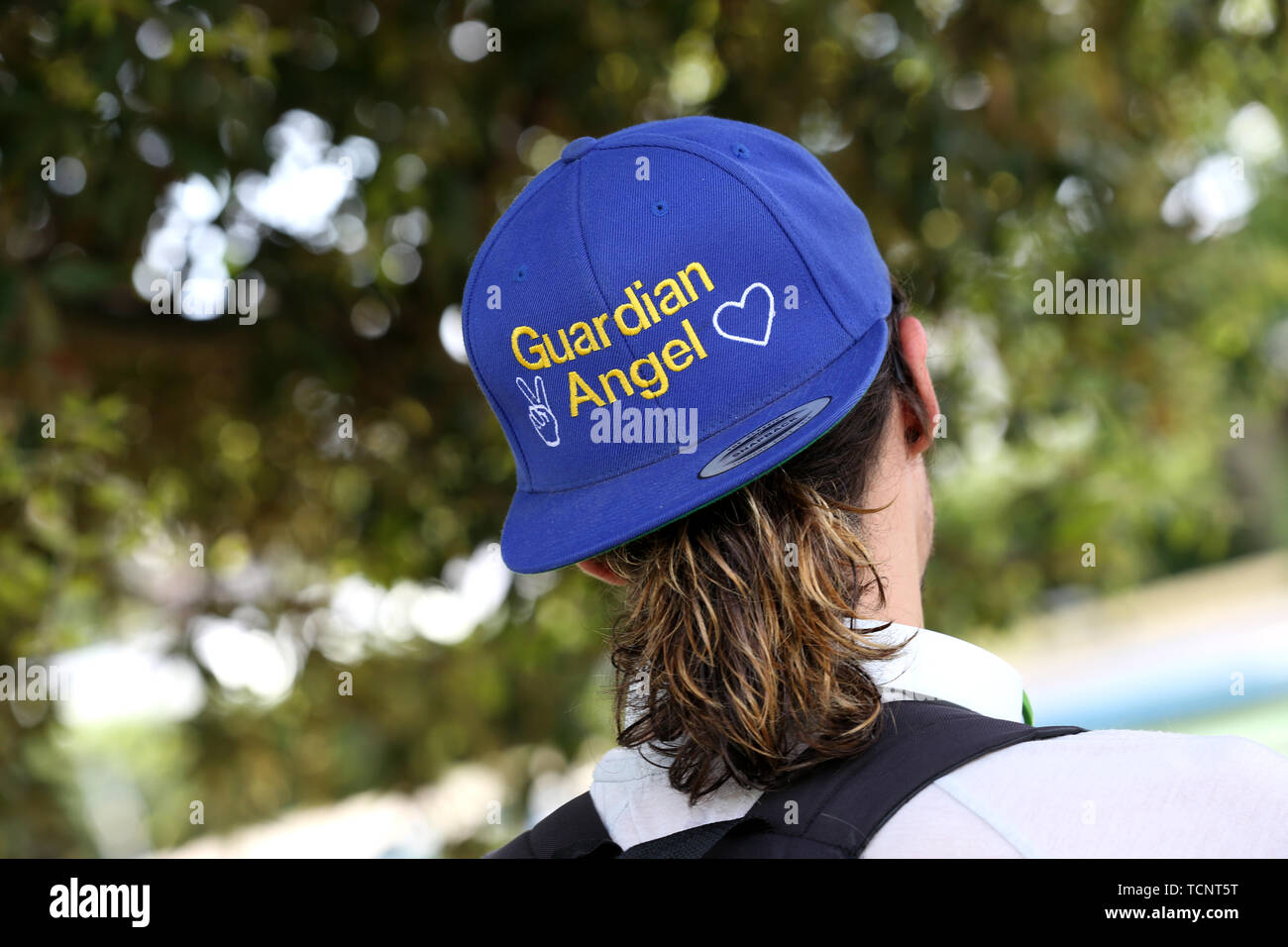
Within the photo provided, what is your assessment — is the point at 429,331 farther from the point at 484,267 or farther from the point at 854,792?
the point at 854,792

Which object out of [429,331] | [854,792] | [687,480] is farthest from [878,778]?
[429,331]

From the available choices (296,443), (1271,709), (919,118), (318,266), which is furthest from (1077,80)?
(1271,709)

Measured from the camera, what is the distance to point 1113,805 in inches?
26.9

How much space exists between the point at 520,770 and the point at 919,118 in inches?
70.0

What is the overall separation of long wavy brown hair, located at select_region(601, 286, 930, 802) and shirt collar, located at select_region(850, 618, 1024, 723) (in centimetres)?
2

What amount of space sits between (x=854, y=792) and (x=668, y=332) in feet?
1.08

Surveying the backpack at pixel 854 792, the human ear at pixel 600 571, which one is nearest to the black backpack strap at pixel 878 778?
the backpack at pixel 854 792

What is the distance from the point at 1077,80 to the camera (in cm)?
241

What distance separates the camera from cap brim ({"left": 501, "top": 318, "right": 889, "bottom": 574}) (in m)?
0.79

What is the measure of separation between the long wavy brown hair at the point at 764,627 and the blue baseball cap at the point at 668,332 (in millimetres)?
39

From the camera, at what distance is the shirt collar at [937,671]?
81cm

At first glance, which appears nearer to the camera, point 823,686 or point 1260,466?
point 823,686

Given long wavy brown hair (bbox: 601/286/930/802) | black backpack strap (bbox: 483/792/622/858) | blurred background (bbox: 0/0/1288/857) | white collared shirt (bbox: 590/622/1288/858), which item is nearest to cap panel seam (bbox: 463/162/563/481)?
long wavy brown hair (bbox: 601/286/930/802)

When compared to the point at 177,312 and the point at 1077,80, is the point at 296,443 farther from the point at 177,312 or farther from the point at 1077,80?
the point at 1077,80
